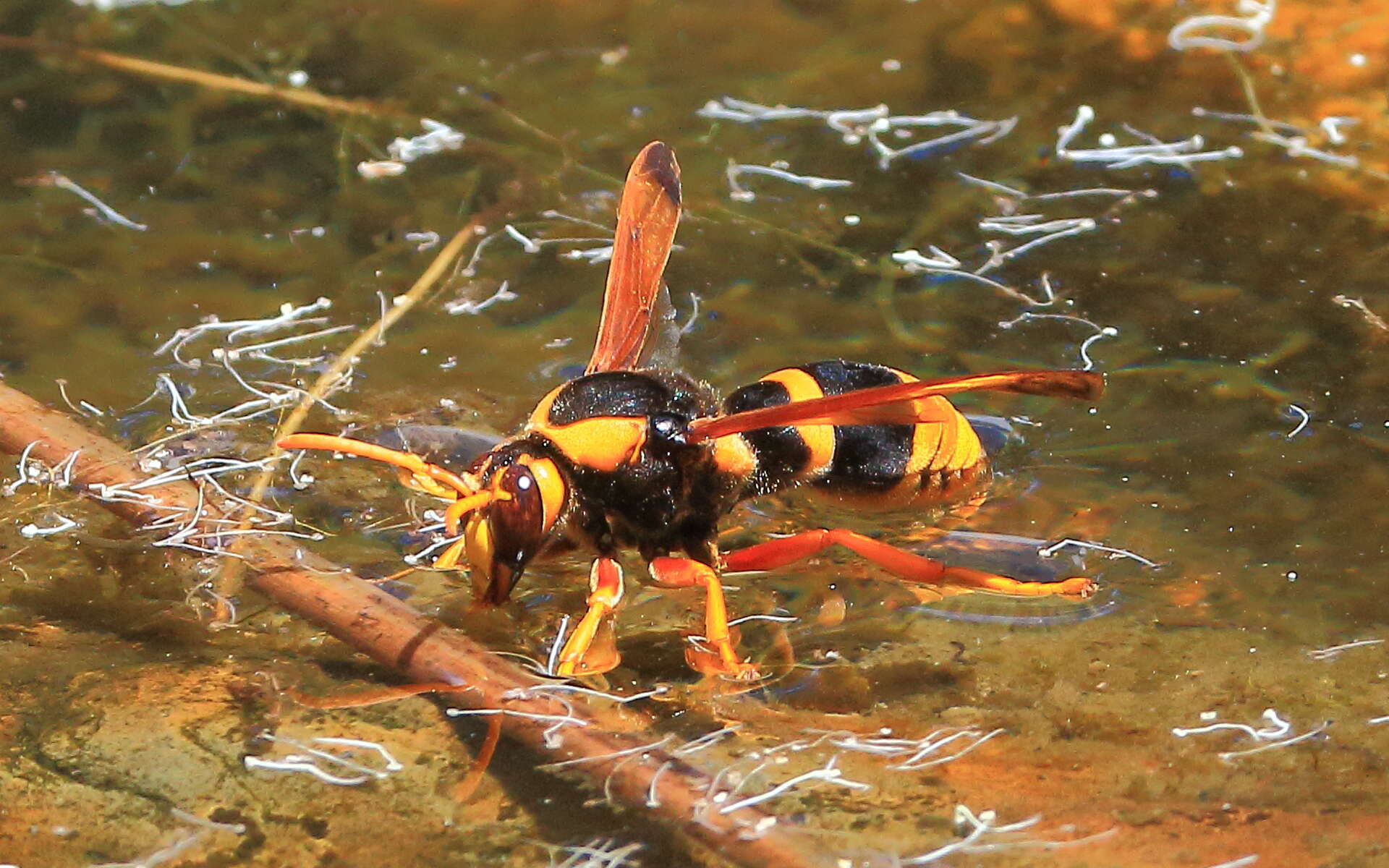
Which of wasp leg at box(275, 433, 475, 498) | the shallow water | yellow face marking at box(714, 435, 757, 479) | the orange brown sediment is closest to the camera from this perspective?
the orange brown sediment

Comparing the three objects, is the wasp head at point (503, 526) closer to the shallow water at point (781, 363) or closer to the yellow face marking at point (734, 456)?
the shallow water at point (781, 363)

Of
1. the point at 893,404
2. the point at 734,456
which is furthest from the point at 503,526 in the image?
the point at 893,404

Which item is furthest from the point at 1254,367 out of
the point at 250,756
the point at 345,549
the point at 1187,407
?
the point at 250,756

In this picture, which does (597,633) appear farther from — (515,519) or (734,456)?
(734,456)

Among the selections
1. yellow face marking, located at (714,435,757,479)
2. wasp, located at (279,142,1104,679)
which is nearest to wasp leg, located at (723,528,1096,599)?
wasp, located at (279,142,1104,679)

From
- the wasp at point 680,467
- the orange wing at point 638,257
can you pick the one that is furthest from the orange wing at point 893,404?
the orange wing at point 638,257

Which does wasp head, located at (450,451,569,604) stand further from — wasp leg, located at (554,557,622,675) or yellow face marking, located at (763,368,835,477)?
Result: yellow face marking, located at (763,368,835,477)
